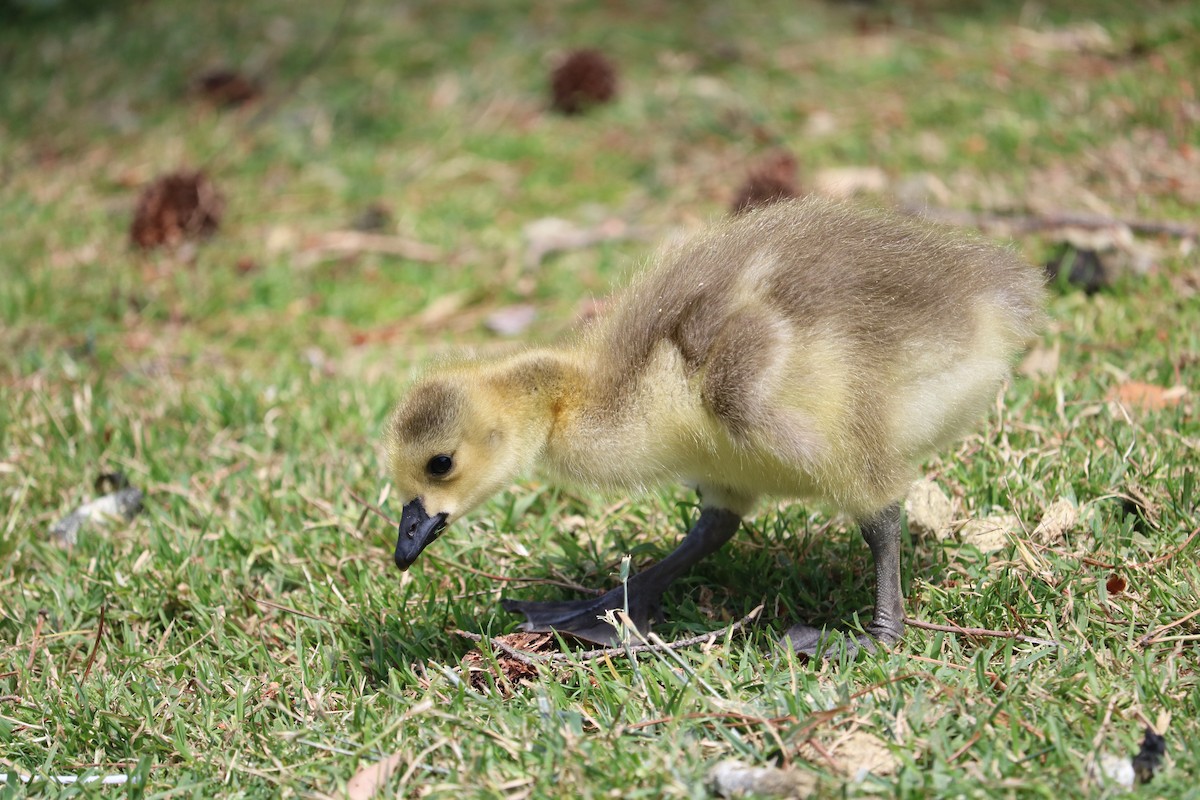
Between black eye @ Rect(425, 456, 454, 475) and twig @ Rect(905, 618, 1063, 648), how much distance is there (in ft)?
3.47

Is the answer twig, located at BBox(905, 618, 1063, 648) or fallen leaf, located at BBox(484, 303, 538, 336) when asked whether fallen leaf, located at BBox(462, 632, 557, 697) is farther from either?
fallen leaf, located at BBox(484, 303, 538, 336)

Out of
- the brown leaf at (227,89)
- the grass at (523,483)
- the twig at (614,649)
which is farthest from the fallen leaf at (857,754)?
the brown leaf at (227,89)

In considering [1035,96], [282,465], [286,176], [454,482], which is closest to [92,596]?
[282,465]

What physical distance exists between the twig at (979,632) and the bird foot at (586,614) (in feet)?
2.01

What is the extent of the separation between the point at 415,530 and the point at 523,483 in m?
0.98

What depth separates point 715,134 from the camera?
264 inches

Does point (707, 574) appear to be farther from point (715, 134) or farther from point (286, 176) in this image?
point (286, 176)

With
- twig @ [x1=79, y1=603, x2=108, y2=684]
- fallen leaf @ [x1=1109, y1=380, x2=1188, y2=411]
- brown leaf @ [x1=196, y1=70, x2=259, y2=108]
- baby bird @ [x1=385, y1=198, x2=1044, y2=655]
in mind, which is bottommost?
brown leaf @ [x1=196, y1=70, x2=259, y2=108]

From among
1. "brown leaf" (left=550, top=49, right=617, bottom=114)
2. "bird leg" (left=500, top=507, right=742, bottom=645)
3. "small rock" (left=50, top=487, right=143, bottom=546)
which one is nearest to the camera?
"bird leg" (left=500, top=507, right=742, bottom=645)

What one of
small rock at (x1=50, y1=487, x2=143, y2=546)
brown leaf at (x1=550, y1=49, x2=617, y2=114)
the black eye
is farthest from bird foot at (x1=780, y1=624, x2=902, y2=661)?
brown leaf at (x1=550, y1=49, x2=617, y2=114)

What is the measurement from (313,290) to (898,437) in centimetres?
361

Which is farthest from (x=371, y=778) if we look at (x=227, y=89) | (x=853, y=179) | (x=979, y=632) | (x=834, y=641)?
(x=227, y=89)

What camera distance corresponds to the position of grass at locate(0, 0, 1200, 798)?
2346 mm

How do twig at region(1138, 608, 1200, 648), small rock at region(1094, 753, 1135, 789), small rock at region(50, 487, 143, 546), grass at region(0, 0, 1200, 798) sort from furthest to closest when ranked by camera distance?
small rock at region(50, 487, 143, 546)
twig at region(1138, 608, 1200, 648)
grass at region(0, 0, 1200, 798)
small rock at region(1094, 753, 1135, 789)
